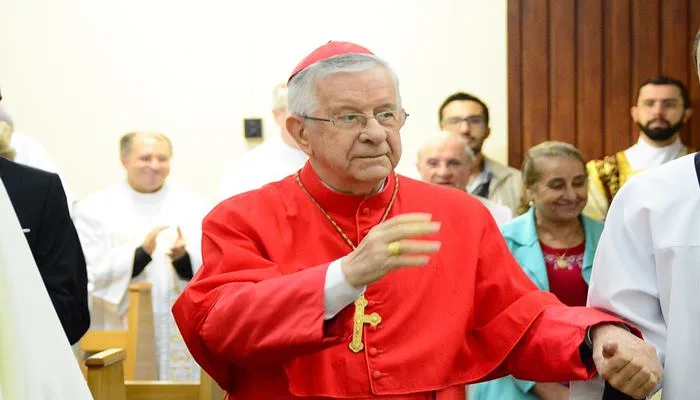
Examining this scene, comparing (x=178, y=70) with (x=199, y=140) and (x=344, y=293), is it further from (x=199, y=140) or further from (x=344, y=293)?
(x=344, y=293)

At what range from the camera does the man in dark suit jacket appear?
11.8 feet

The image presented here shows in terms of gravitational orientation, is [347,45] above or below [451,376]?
above

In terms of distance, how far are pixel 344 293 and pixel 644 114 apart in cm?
546

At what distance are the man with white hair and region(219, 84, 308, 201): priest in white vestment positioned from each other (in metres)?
0.81

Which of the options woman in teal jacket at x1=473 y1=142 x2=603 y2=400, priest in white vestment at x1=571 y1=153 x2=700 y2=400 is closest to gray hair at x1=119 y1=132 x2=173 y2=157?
woman in teal jacket at x1=473 y1=142 x2=603 y2=400

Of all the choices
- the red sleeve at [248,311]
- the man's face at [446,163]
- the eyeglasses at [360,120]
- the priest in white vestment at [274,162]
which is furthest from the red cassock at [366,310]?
the priest in white vestment at [274,162]

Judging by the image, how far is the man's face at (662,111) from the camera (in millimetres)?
7543

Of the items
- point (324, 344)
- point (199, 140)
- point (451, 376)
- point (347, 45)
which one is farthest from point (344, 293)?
point (199, 140)

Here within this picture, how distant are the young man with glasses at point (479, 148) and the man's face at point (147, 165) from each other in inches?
71.4

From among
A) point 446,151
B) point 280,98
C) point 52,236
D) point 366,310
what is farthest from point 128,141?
point 366,310

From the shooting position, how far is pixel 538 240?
4793 millimetres

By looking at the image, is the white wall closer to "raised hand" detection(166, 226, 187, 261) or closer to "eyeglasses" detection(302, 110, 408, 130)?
"raised hand" detection(166, 226, 187, 261)

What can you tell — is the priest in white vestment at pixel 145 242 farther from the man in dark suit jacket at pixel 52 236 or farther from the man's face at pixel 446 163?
the man in dark suit jacket at pixel 52 236

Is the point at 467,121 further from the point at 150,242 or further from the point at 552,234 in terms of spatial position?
the point at 552,234
